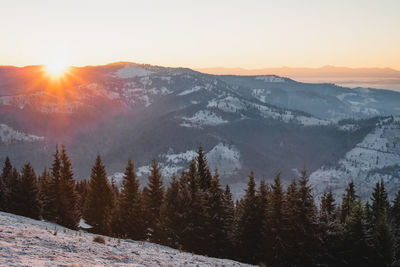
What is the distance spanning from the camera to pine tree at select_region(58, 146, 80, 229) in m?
49.8

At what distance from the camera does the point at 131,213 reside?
1865 inches

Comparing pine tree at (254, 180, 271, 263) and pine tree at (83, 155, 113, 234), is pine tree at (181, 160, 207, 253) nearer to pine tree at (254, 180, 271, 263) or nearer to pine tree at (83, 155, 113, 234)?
pine tree at (254, 180, 271, 263)

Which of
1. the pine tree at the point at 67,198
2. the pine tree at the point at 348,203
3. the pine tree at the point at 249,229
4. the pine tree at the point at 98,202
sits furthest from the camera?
the pine tree at the point at 98,202

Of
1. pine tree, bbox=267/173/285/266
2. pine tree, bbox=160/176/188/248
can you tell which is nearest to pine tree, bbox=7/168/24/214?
pine tree, bbox=160/176/188/248

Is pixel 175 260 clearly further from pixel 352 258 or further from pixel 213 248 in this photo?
pixel 352 258

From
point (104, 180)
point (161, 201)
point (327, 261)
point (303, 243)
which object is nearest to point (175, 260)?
point (303, 243)

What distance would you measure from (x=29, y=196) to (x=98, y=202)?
9.48 meters

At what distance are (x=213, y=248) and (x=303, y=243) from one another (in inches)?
383

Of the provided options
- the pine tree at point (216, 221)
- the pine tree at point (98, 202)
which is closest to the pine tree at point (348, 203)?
the pine tree at point (216, 221)

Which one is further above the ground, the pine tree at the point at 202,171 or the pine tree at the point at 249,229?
the pine tree at the point at 202,171

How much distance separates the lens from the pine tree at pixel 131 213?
4725 centimetres

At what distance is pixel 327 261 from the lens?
3806 cm

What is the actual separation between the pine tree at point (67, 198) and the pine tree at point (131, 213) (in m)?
7.49

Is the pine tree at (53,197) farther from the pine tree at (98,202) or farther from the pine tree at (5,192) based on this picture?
the pine tree at (5,192)
